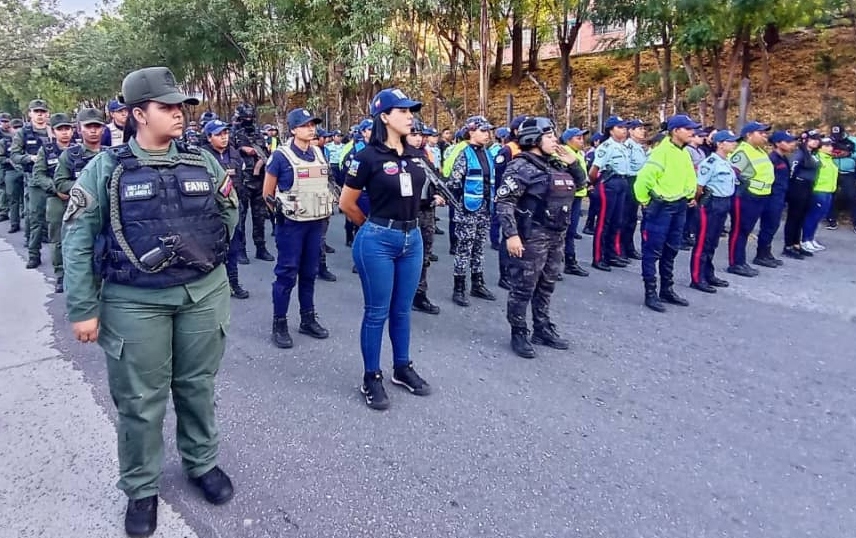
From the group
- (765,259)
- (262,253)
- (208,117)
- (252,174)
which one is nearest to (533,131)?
(252,174)

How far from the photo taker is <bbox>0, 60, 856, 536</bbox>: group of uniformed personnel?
8.21 feet

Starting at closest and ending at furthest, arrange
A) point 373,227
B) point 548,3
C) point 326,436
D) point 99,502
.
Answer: point 99,502 < point 326,436 < point 373,227 < point 548,3

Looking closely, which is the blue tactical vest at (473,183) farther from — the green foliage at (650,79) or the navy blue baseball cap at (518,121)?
the green foliage at (650,79)

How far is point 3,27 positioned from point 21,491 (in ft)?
85.3

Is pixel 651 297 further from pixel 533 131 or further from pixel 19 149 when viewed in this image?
pixel 19 149

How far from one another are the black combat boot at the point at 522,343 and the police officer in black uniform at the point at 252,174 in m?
4.32

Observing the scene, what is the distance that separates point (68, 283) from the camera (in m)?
2.45

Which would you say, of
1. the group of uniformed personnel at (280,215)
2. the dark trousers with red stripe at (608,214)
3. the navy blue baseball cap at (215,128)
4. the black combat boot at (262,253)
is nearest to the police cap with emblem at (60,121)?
the group of uniformed personnel at (280,215)

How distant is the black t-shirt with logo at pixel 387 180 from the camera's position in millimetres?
3605

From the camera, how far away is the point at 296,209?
4699mm

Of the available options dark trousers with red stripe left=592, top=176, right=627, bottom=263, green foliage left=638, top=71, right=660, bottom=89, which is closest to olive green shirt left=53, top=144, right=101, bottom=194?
dark trousers with red stripe left=592, top=176, right=627, bottom=263

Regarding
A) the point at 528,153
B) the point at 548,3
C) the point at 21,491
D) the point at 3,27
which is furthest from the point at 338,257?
the point at 3,27

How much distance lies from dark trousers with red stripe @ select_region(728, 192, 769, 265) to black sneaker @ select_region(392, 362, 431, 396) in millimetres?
5090

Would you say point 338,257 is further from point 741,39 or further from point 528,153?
point 741,39
